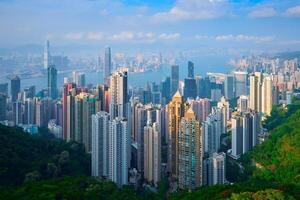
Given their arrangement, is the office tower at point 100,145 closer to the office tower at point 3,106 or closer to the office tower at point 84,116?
the office tower at point 84,116

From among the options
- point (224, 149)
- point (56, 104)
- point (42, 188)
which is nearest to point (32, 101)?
point (56, 104)

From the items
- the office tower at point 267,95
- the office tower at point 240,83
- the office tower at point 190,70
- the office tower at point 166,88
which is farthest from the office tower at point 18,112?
the office tower at point 240,83

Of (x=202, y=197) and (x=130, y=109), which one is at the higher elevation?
(x=130, y=109)

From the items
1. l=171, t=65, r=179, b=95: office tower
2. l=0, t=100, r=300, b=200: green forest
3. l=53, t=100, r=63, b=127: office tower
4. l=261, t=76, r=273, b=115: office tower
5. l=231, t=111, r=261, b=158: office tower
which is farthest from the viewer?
l=171, t=65, r=179, b=95: office tower

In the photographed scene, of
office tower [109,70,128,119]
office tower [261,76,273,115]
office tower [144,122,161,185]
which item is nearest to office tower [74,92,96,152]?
office tower [109,70,128,119]

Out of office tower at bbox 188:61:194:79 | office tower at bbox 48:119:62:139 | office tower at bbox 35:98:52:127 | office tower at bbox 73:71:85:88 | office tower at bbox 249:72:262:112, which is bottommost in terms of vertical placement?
office tower at bbox 48:119:62:139

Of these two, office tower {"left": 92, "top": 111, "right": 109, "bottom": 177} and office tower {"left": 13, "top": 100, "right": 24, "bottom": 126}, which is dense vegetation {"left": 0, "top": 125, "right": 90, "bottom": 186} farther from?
office tower {"left": 13, "top": 100, "right": 24, "bottom": 126}

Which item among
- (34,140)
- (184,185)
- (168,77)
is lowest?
(184,185)

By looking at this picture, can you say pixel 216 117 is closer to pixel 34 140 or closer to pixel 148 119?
pixel 148 119
